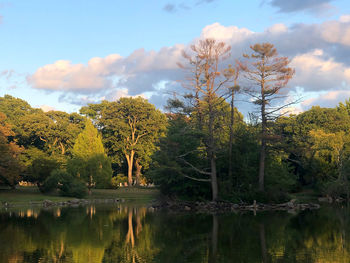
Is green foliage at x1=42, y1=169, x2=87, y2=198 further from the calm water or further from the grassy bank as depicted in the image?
the calm water

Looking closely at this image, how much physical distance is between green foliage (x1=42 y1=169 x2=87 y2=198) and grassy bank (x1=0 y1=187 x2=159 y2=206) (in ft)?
4.35

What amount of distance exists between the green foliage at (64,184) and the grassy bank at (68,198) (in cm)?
133

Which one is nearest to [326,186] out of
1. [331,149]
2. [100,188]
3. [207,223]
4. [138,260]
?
[331,149]

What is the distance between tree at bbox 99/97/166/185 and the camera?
86.9 metres

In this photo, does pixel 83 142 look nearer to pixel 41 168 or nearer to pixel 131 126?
pixel 41 168

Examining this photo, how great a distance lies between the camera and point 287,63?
45281 millimetres

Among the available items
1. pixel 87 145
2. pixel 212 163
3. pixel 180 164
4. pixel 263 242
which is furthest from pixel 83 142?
pixel 263 242

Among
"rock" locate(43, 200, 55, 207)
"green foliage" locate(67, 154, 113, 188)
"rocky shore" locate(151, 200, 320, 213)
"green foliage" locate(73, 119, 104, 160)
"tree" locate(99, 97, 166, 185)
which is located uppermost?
"tree" locate(99, 97, 166, 185)

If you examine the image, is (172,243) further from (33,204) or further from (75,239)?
(33,204)

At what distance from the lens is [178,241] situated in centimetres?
2227

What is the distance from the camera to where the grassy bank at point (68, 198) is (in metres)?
57.1

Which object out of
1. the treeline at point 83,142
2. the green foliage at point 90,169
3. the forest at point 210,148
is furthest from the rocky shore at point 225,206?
the green foliage at point 90,169

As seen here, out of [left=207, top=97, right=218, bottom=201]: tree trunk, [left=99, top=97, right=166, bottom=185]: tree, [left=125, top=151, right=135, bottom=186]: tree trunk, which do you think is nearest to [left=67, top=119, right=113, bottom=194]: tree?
[left=99, top=97, right=166, bottom=185]: tree

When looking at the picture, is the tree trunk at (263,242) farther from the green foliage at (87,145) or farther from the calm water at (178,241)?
the green foliage at (87,145)
